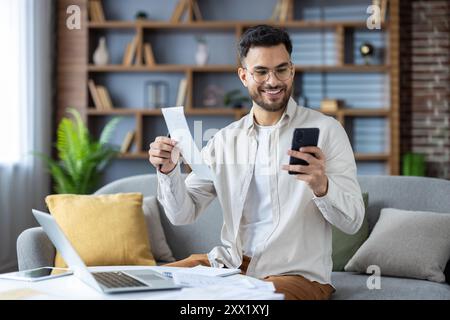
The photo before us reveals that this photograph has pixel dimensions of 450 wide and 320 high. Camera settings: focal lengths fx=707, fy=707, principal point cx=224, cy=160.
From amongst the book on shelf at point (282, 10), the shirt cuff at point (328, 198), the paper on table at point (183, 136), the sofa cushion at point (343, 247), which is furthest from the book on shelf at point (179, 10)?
the shirt cuff at point (328, 198)

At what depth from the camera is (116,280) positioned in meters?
1.62

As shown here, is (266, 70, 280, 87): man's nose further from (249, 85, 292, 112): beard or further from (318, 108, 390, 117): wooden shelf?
(318, 108, 390, 117): wooden shelf

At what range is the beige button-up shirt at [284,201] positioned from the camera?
2021 millimetres

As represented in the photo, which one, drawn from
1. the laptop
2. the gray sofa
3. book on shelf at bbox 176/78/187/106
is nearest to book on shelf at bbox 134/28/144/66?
book on shelf at bbox 176/78/187/106

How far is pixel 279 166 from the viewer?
2.13 meters

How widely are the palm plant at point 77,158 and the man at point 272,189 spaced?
311 centimetres

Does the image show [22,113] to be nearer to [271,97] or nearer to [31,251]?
[31,251]

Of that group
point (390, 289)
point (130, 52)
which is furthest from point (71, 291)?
point (130, 52)

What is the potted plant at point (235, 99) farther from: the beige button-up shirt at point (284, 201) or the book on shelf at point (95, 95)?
the beige button-up shirt at point (284, 201)

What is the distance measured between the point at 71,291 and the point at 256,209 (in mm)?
707

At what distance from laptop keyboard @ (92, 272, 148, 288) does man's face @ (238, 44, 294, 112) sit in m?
0.70

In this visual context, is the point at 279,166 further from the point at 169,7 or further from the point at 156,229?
the point at 169,7

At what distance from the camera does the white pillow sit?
310 centimetres

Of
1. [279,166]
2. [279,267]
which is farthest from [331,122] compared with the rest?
[279,267]
